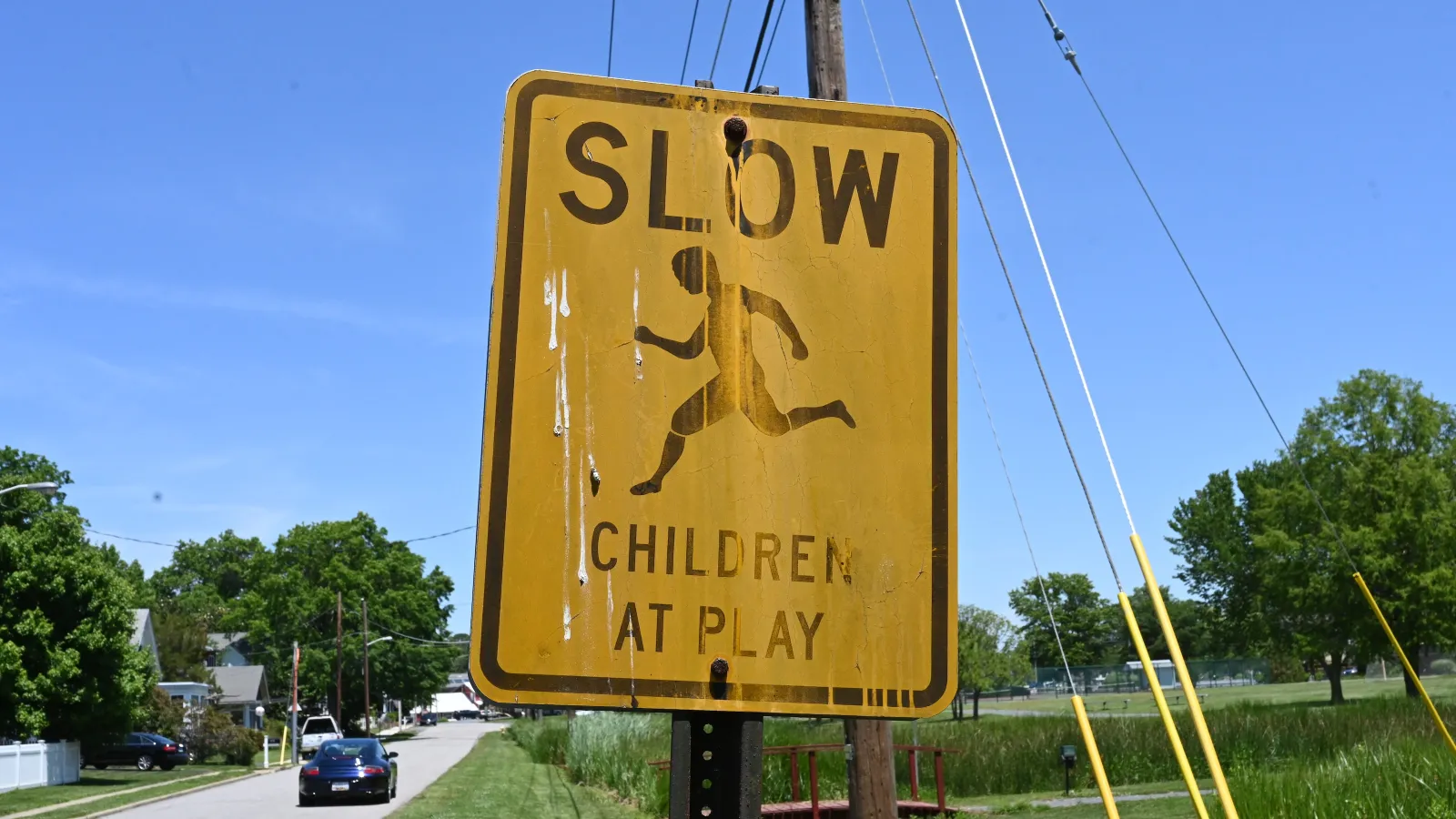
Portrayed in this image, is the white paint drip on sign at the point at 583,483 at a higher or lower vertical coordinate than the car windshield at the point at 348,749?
higher

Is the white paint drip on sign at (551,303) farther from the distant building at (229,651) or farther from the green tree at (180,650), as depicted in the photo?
the distant building at (229,651)

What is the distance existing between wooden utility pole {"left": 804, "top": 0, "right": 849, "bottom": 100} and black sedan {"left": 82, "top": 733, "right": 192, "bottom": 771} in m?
41.7

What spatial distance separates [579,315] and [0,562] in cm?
3532

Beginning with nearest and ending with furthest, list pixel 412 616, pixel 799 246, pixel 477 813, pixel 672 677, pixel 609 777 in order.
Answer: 1. pixel 672 677
2. pixel 799 246
3. pixel 477 813
4. pixel 609 777
5. pixel 412 616

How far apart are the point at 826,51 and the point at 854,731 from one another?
4.56 meters

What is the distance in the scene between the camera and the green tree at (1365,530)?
4241 cm

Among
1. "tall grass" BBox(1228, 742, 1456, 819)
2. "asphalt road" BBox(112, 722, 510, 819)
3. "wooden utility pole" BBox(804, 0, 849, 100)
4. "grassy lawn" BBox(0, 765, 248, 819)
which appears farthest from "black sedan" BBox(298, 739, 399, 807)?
"wooden utility pole" BBox(804, 0, 849, 100)

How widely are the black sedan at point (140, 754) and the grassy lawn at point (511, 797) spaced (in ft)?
46.9

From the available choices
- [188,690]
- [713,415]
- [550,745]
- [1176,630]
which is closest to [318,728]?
[188,690]

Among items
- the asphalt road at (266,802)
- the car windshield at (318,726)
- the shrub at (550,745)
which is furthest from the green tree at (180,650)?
the shrub at (550,745)

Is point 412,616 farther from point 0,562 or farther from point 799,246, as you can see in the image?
point 799,246

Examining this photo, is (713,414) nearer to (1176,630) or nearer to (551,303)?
(551,303)

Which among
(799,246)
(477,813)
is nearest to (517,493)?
(799,246)

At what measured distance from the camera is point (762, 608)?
2.00 metres
